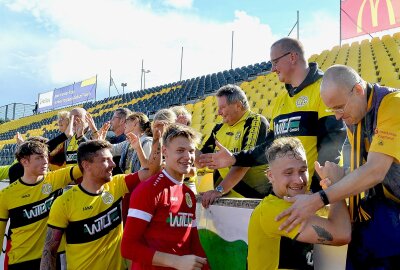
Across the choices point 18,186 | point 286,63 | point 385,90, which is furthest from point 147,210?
point 18,186

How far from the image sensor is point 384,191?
1581mm

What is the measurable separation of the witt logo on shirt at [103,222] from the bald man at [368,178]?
1.56 meters

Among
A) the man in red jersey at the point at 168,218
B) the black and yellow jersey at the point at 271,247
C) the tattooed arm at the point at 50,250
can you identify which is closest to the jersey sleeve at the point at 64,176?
the tattooed arm at the point at 50,250

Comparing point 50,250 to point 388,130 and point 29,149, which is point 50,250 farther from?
point 388,130

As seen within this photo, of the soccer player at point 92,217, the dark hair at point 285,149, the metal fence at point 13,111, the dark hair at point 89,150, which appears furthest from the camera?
the metal fence at point 13,111

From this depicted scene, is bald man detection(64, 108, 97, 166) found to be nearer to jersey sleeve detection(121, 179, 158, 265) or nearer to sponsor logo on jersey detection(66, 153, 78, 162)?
sponsor logo on jersey detection(66, 153, 78, 162)

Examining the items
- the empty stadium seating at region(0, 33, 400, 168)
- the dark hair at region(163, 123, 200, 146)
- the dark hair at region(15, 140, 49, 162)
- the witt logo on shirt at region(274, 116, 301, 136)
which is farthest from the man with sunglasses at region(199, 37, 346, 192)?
the empty stadium seating at region(0, 33, 400, 168)

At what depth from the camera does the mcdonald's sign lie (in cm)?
1317

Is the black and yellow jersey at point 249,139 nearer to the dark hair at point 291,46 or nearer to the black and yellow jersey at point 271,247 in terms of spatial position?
the dark hair at point 291,46

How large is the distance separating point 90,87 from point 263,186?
91.2 feet

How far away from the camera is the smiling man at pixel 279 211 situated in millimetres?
1523

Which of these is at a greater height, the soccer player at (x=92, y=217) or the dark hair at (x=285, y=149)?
the dark hair at (x=285, y=149)

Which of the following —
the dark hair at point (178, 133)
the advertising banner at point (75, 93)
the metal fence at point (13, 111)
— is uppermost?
the advertising banner at point (75, 93)

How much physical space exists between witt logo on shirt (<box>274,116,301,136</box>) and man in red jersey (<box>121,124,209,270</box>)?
62 centimetres
